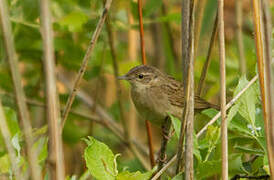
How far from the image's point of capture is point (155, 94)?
157 inches

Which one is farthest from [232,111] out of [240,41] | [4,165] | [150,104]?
[240,41]

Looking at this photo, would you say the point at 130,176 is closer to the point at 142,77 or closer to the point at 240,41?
the point at 142,77

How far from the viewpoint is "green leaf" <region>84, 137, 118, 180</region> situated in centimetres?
227

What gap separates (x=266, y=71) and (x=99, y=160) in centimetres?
82

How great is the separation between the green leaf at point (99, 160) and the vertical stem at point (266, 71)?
682 mm

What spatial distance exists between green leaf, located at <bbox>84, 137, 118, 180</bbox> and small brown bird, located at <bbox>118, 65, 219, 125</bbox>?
1325 millimetres

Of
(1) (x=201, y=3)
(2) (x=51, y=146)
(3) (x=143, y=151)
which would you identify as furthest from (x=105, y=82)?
(2) (x=51, y=146)

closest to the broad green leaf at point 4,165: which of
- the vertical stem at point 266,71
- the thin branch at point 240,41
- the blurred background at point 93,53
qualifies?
the blurred background at point 93,53

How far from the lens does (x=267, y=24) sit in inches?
83.0

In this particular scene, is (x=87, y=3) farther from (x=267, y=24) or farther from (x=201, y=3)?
(x=267, y=24)

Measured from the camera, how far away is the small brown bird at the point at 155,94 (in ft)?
12.2

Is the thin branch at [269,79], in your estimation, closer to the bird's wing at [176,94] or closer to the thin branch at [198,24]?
the thin branch at [198,24]

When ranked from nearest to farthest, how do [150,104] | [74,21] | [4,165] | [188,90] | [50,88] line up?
[50,88] < [188,90] < [4,165] < [74,21] < [150,104]

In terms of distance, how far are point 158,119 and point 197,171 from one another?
1.22 m
